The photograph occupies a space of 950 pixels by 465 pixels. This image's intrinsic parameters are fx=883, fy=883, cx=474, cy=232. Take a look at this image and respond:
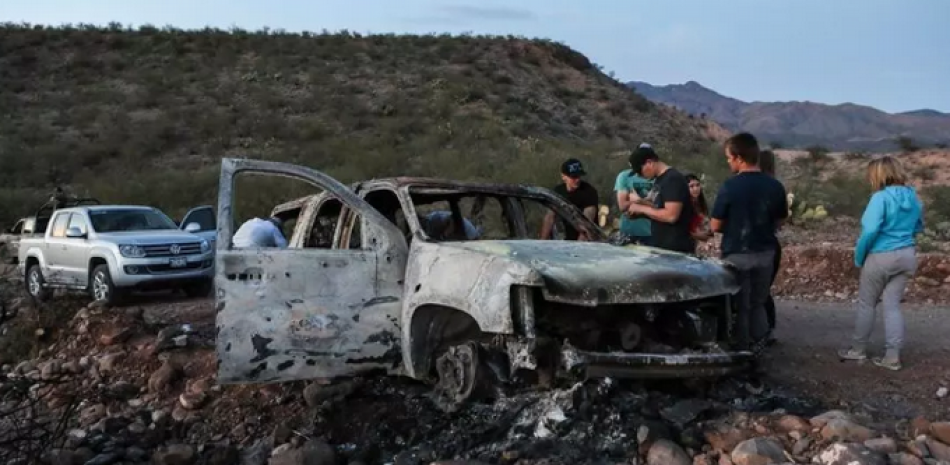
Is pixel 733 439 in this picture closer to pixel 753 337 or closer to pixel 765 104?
pixel 753 337

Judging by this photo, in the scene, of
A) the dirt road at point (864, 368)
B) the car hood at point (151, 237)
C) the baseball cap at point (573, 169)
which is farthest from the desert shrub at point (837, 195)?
the car hood at point (151, 237)

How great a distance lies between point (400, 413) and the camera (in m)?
5.72

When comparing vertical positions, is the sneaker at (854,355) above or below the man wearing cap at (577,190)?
below

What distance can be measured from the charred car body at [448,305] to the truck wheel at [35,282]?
8616 millimetres

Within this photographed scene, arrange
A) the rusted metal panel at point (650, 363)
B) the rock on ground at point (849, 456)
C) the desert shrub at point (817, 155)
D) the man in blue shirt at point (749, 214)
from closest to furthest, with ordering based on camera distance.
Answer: the rock on ground at point (849, 456) → the rusted metal panel at point (650, 363) → the man in blue shirt at point (749, 214) → the desert shrub at point (817, 155)

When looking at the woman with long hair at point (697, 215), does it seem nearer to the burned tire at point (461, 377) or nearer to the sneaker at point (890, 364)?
the sneaker at point (890, 364)

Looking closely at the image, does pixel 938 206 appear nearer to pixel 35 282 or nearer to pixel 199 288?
pixel 199 288

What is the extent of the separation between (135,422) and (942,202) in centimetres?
1535

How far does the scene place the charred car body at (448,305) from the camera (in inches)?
195

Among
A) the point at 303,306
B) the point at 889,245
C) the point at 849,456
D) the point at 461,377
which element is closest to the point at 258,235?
the point at 303,306

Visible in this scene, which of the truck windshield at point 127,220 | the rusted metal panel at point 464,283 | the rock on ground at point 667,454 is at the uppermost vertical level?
the rusted metal panel at point 464,283

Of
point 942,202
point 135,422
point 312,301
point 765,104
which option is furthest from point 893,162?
point 765,104

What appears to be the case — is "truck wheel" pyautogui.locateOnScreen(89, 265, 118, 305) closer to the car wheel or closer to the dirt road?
the car wheel

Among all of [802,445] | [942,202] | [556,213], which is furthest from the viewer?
[942,202]
